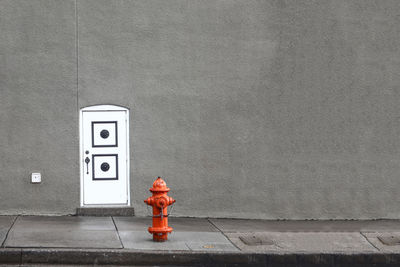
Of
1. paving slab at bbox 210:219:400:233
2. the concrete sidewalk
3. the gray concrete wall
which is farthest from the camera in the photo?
the gray concrete wall

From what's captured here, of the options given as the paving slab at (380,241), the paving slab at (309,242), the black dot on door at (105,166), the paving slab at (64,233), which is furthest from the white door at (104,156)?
the paving slab at (380,241)

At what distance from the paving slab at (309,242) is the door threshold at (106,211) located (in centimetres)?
244

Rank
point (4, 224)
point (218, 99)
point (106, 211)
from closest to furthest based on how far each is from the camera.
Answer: point (4, 224)
point (106, 211)
point (218, 99)

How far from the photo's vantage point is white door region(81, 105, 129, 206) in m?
12.4

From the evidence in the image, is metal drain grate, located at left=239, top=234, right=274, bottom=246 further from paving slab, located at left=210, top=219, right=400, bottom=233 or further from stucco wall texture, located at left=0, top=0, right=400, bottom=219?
stucco wall texture, located at left=0, top=0, right=400, bottom=219

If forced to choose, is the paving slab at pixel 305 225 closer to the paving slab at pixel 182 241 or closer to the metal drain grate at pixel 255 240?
the metal drain grate at pixel 255 240

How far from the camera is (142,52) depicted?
12.4 m

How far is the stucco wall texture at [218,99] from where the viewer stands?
12.2m

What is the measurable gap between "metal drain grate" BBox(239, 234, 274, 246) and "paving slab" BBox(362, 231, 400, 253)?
5.29 ft

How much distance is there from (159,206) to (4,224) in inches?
118

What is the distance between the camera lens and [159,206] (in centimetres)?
937

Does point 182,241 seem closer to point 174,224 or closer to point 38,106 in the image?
point 174,224

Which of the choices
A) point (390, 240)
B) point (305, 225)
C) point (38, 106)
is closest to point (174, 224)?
point (305, 225)

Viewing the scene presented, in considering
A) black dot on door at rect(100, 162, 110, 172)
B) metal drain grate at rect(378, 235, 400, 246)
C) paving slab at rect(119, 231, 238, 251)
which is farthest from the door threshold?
metal drain grate at rect(378, 235, 400, 246)
